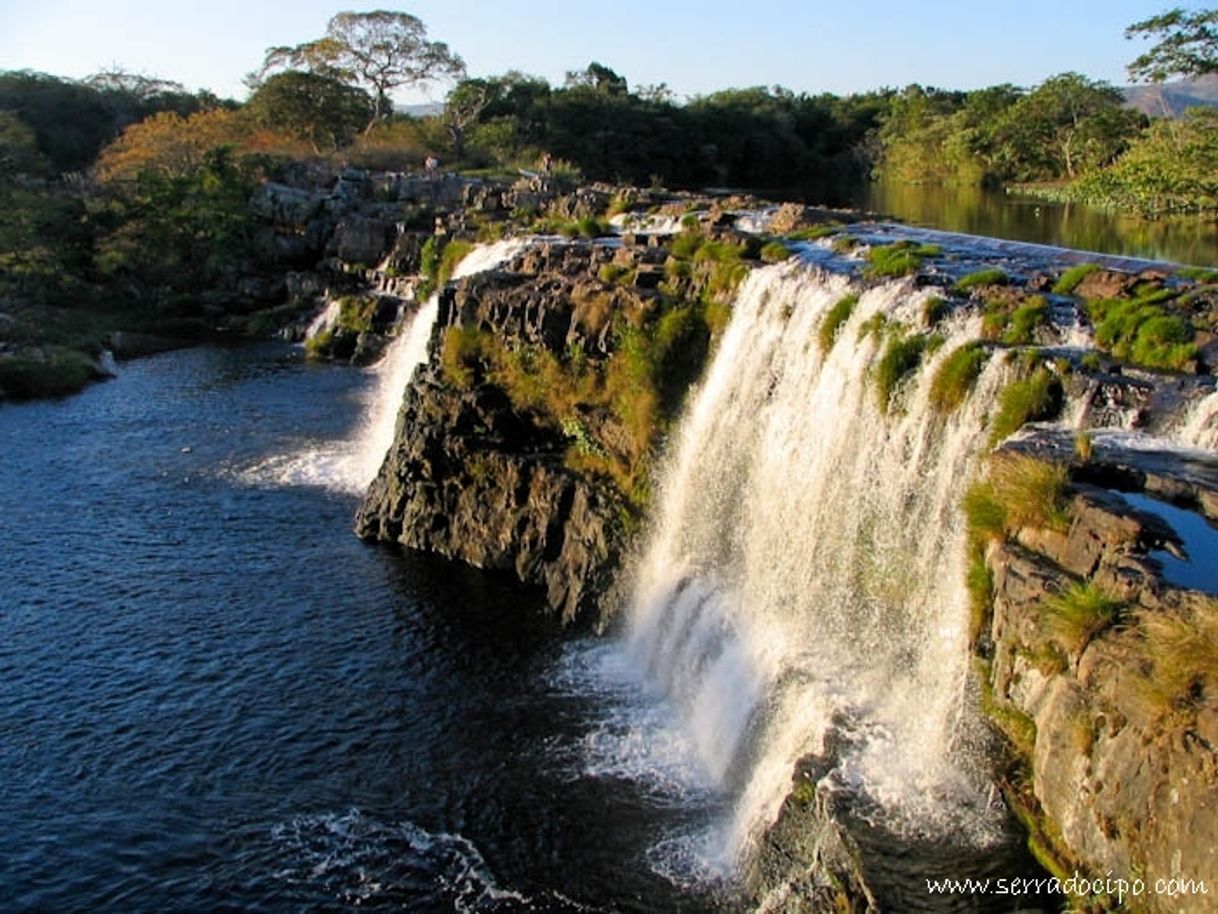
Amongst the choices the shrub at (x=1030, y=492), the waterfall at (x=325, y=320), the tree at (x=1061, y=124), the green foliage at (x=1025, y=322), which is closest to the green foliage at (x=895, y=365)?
the green foliage at (x=1025, y=322)

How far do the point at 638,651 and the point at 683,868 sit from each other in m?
8.44

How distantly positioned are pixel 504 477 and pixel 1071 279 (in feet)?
56.0

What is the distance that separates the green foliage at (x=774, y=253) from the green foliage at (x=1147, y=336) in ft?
37.8

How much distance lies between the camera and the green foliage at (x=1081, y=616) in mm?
13312

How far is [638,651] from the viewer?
27281 millimetres

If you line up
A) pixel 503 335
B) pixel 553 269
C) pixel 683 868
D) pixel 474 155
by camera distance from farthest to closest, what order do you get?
1. pixel 474 155
2. pixel 553 269
3. pixel 503 335
4. pixel 683 868

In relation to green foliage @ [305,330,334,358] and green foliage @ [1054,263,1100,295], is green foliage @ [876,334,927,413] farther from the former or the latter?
green foliage @ [305,330,334,358]

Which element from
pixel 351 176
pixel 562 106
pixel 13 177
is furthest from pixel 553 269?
pixel 562 106

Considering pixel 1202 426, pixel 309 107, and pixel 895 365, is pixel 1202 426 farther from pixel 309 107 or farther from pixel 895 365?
pixel 309 107

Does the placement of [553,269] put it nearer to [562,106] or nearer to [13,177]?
[13,177]

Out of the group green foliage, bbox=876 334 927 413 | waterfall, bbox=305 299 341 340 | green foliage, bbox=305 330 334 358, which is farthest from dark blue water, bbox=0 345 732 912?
waterfall, bbox=305 299 341 340

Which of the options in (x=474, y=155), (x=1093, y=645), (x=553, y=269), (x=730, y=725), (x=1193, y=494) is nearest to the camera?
(x=1093, y=645)

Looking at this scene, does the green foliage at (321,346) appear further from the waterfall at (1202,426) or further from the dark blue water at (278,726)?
the waterfall at (1202,426)

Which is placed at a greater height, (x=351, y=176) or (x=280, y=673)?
(x=351, y=176)
